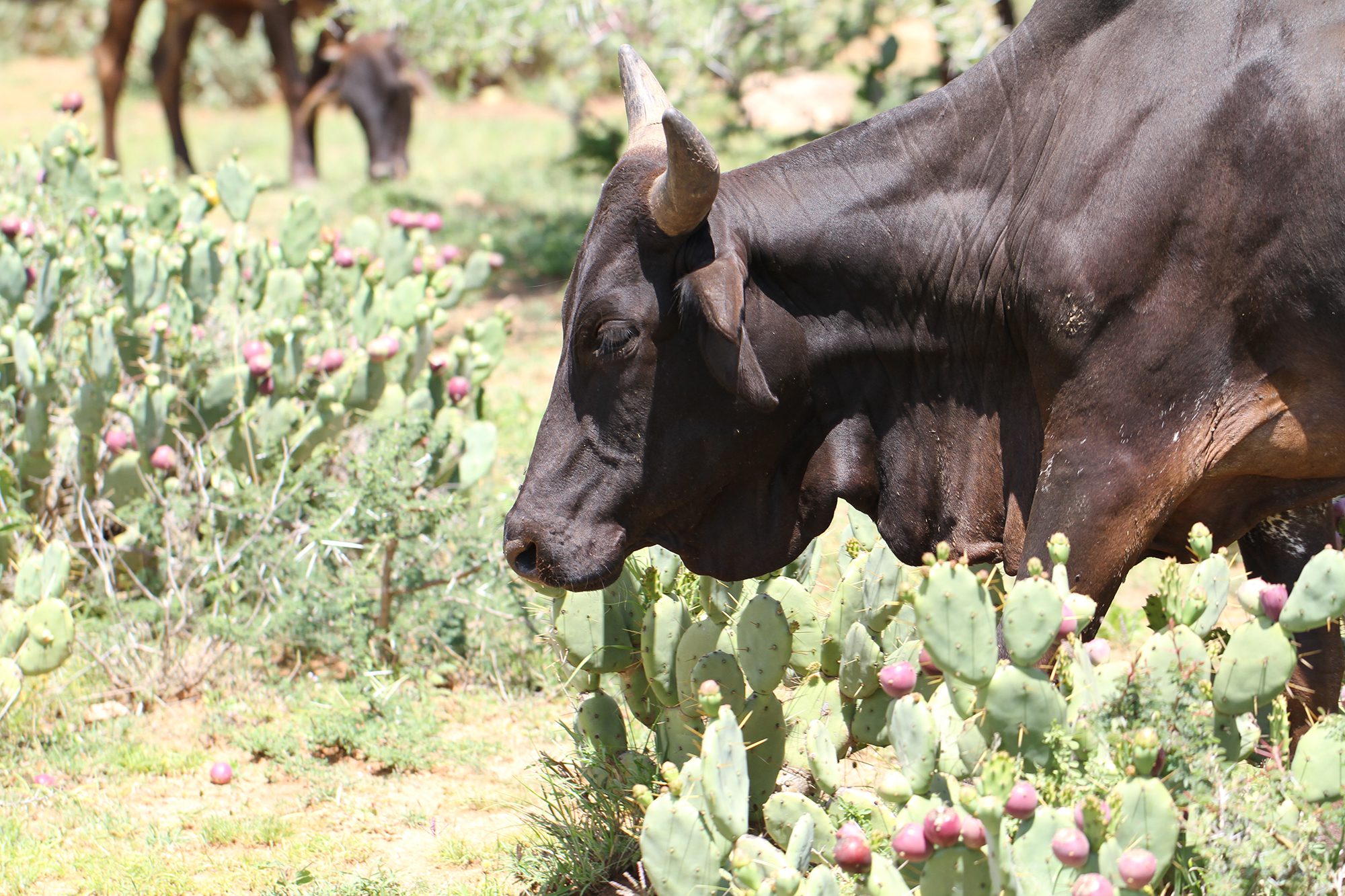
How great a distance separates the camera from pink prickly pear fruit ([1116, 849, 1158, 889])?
2.29 metres

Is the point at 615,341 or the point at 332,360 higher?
the point at 615,341

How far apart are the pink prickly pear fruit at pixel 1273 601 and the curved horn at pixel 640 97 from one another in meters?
1.81

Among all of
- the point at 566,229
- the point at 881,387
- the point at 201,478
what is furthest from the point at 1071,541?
the point at 566,229

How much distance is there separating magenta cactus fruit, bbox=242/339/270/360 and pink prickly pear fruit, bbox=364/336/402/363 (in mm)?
372

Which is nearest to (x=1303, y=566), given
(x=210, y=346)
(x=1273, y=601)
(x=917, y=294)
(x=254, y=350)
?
(x=917, y=294)

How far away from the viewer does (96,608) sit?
5.52 metres

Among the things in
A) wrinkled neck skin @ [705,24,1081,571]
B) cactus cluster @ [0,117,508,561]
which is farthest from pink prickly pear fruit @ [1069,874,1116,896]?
cactus cluster @ [0,117,508,561]

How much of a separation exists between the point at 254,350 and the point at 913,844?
3.73 meters

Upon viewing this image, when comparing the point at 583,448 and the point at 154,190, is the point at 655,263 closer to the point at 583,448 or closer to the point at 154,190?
the point at 583,448

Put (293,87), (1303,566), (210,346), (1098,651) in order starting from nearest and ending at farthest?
(1098,651) → (1303,566) → (210,346) → (293,87)

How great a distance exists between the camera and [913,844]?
7.97 ft

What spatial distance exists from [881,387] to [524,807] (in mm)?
1636

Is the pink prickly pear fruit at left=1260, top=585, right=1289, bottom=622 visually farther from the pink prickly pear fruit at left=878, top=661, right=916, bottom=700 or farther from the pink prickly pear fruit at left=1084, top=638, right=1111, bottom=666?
the pink prickly pear fruit at left=878, top=661, right=916, bottom=700

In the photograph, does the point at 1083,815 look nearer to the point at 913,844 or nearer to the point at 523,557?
the point at 913,844
